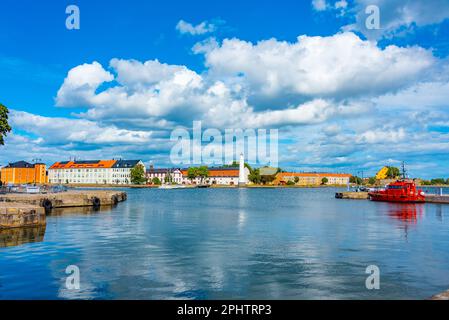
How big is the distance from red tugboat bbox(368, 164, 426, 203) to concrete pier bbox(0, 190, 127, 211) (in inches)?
2400

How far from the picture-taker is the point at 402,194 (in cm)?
9100

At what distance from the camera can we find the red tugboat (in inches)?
3472

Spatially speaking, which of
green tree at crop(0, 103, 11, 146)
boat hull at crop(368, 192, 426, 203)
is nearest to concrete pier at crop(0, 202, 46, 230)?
green tree at crop(0, 103, 11, 146)

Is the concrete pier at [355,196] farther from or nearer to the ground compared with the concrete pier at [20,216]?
nearer to the ground

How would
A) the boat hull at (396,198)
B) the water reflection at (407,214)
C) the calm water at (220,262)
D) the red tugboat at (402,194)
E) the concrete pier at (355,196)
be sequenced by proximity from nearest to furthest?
the calm water at (220,262) < the water reflection at (407,214) < the boat hull at (396,198) < the red tugboat at (402,194) < the concrete pier at (355,196)

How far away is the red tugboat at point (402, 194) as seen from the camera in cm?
8819

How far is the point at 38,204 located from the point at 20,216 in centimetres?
2175

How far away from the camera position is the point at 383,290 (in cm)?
1625

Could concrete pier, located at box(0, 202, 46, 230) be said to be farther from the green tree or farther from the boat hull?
the boat hull

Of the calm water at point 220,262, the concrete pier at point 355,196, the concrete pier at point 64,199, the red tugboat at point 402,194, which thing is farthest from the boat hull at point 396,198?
the concrete pier at point 64,199

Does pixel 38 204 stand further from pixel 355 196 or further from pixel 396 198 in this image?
pixel 355 196

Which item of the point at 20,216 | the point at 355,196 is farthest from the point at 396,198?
the point at 20,216

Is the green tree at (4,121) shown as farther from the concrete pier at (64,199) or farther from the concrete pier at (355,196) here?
the concrete pier at (355,196)

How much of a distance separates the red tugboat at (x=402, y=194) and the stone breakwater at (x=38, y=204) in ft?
197
